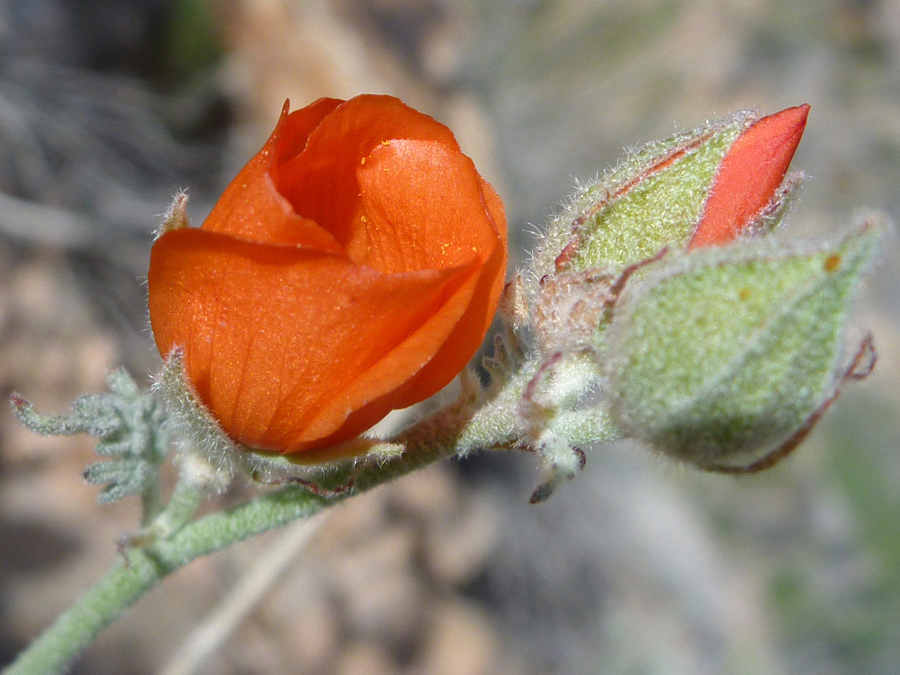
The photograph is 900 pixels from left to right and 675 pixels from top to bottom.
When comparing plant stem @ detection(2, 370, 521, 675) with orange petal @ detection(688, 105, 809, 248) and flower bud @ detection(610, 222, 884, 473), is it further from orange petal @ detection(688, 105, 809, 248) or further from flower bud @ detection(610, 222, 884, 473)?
orange petal @ detection(688, 105, 809, 248)

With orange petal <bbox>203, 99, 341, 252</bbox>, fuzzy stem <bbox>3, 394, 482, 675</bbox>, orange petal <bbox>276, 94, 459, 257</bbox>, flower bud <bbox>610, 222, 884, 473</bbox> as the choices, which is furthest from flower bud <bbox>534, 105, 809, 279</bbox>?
fuzzy stem <bbox>3, 394, 482, 675</bbox>

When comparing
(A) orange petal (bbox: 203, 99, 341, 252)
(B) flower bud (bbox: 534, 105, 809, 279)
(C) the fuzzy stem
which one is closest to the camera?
(A) orange petal (bbox: 203, 99, 341, 252)

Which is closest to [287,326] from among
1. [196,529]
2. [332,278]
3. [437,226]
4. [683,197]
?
[332,278]

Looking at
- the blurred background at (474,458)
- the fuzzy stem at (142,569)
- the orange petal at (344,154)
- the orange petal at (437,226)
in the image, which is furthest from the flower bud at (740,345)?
the fuzzy stem at (142,569)

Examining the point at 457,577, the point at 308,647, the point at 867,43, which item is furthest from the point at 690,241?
the point at 867,43

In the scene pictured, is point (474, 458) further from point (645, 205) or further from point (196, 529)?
point (645, 205)

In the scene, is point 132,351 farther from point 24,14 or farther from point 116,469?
point 116,469

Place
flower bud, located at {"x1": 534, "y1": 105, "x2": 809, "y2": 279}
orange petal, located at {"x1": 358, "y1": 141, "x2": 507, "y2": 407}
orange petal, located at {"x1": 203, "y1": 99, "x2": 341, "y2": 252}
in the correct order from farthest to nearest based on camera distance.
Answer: flower bud, located at {"x1": 534, "y1": 105, "x2": 809, "y2": 279}, orange petal, located at {"x1": 358, "y1": 141, "x2": 507, "y2": 407}, orange petal, located at {"x1": 203, "y1": 99, "x2": 341, "y2": 252}

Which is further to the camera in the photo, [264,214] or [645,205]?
[645,205]
